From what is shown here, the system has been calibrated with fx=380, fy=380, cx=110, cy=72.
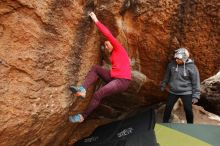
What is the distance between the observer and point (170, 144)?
23.8ft

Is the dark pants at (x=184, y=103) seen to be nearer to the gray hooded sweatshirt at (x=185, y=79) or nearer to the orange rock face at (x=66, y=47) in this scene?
the gray hooded sweatshirt at (x=185, y=79)

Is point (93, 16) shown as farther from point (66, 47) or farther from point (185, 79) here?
point (185, 79)

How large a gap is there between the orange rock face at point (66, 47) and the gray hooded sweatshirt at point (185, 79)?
40 cm

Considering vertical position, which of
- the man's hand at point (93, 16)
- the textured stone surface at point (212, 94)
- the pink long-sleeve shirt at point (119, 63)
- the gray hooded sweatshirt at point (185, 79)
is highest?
the man's hand at point (93, 16)

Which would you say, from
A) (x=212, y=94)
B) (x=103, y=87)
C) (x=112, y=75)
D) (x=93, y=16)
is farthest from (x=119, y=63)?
(x=212, y=94)

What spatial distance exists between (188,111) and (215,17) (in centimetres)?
209

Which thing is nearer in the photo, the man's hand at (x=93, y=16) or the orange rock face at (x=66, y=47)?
the orange rock face at (x=66, y=47)

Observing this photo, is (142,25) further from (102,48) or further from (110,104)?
(110,104)

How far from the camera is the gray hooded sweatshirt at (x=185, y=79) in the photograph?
7.85 m

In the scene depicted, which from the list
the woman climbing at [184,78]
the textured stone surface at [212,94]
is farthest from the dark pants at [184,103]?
the textured stone surface at [212,94]

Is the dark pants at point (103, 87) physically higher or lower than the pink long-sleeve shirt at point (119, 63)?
lower

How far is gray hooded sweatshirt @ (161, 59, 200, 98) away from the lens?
785 centimetres

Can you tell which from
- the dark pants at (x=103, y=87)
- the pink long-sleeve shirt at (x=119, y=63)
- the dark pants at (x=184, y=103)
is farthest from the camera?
the dark pants at (x=184, y=103)

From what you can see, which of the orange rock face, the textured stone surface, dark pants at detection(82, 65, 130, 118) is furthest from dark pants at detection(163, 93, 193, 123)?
the textured stone surface
